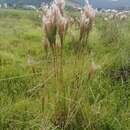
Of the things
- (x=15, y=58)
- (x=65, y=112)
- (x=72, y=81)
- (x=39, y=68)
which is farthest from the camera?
(x=15, y=58)

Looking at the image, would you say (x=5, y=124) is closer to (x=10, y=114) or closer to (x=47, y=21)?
(x=10, y=114)

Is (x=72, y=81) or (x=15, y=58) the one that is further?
(x=15, y=58)

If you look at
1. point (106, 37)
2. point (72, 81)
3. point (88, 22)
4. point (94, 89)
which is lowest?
point (106, 37)

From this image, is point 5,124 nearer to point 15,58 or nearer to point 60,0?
point 60,0

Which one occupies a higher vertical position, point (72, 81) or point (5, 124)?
point (72, 81)

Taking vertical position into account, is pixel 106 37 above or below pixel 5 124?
below

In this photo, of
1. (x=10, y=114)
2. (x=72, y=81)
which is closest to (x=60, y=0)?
(x=72, y=81)

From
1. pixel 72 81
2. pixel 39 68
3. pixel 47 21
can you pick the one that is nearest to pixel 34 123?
pixel 72 81

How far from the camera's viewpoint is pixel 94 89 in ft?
10.6

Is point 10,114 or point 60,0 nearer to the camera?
point 60,0

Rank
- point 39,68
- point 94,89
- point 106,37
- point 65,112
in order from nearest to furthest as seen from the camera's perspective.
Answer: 1. point 65,112
2. point 94,89
3. point 39,68
4. point 106,37

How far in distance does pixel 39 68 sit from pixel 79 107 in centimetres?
111

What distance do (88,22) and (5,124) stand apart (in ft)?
2.71

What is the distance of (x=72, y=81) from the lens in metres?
2.73
